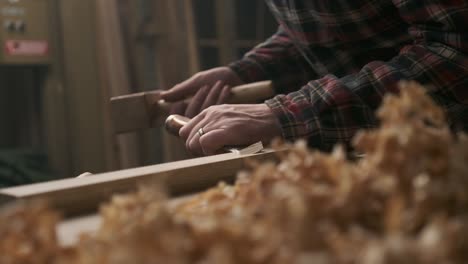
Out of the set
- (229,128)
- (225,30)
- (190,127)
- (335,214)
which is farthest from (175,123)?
(225,30)

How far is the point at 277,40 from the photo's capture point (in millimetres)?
1537

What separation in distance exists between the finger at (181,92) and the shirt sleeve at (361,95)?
1.69 ft

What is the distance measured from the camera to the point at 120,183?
62cm

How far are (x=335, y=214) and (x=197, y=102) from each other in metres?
1.11

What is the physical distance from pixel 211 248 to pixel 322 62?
111cm

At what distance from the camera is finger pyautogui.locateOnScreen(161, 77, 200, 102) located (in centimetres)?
144

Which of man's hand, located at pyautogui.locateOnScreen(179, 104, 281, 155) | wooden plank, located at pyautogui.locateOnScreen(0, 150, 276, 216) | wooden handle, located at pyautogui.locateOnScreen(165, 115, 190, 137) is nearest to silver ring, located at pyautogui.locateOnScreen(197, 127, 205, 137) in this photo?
man's hand, located at pyautogui.locateOnScreen(179, 104, 281, 155)

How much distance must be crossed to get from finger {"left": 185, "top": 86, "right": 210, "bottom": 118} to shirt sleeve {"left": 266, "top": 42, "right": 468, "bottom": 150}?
1.55 feet

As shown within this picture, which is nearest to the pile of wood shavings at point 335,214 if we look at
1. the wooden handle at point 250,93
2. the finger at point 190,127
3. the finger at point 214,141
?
the finger at point 214,141

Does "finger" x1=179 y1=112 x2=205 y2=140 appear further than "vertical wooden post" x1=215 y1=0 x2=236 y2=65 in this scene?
No

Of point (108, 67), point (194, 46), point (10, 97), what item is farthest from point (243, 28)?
point (10, 97)

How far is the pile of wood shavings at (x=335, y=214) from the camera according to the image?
293mm

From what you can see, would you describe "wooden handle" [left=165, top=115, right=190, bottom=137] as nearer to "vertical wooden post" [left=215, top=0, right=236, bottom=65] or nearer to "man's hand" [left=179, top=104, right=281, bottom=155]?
"man's hand" [left=179, top=104, right=281, bottom=155]

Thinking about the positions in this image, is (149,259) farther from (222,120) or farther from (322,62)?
(322,62)
